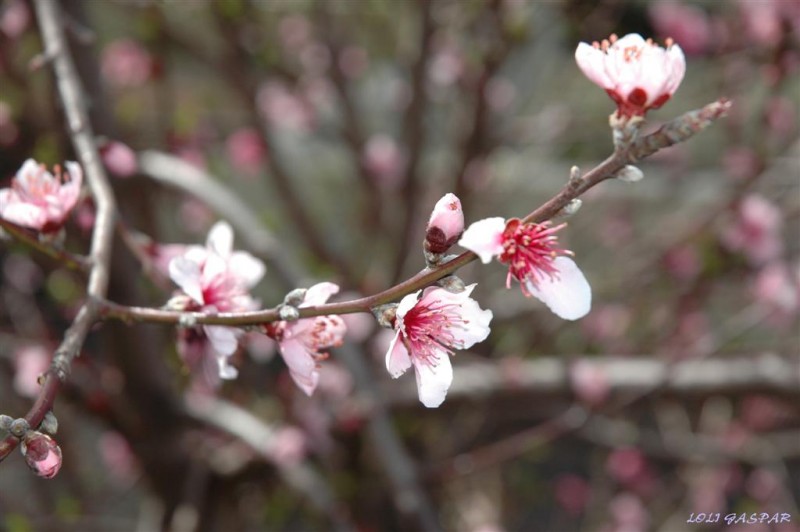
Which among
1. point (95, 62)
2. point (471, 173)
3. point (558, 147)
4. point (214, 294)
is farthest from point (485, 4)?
point (558, 147)

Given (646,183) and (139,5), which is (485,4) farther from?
(646,183)

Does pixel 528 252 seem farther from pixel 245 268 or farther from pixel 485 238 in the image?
pixel 245 268

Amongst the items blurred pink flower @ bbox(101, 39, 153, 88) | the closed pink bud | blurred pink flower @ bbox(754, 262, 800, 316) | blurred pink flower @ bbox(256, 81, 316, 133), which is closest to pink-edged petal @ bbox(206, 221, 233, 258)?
the closed pink bud

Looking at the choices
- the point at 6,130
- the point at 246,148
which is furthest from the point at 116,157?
the point at 246,148

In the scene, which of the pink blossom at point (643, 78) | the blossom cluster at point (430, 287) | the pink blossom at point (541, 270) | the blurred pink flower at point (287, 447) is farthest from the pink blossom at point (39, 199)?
the blurred pink flower at point (287, 447)

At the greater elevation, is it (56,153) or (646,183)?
(646,183)

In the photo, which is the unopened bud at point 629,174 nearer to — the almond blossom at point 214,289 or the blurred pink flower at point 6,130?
the almond blossom at point 214,289
